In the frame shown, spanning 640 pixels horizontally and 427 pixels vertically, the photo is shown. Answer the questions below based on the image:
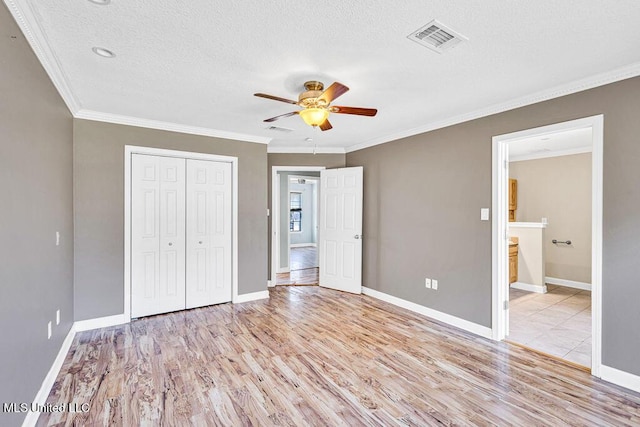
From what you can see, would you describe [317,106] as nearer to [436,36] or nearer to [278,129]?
[436,36]

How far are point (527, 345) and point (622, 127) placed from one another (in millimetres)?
2150

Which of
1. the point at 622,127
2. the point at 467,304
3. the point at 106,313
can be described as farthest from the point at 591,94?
the point at 106,313

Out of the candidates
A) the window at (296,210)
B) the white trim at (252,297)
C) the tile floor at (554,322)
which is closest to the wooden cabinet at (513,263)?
the tile floor at (554,322)

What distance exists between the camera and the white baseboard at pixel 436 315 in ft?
11.0

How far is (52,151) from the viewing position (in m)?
2.51

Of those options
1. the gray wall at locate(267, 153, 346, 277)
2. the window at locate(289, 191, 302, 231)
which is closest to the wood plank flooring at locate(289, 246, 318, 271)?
the window at locate(289, 191, 302, 231)

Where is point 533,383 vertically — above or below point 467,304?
below

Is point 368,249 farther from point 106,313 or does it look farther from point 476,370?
point 106,313

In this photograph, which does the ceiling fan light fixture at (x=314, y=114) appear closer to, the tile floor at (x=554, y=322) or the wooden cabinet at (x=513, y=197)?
the tile floor at (x=554, y=322)

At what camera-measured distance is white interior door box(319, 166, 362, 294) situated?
4992 mm

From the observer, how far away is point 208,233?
4.27 m

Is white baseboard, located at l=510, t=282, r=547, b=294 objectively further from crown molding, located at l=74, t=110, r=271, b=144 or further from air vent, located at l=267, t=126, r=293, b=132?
crown molding, located at l=74, t=110, r=271, b=144

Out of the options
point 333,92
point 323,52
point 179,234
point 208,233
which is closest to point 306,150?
point 208,233

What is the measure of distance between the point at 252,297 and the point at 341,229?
1.80m
